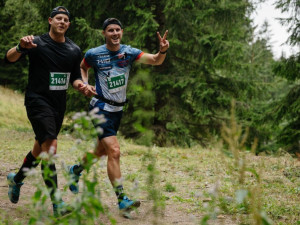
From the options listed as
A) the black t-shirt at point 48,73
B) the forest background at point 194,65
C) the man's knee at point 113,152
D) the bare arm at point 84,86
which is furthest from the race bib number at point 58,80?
the forest background at point 194,65

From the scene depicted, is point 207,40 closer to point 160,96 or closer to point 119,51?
point 160,96

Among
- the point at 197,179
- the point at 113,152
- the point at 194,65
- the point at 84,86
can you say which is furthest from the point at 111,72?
the point at 194,65

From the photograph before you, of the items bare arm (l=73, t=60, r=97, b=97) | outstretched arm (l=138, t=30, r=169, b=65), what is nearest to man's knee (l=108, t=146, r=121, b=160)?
bare arm (l=73, t=60, r=97, b=97)

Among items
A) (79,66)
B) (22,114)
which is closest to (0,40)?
(22,114)

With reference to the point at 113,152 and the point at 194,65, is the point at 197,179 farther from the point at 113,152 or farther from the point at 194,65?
the point at 194,65

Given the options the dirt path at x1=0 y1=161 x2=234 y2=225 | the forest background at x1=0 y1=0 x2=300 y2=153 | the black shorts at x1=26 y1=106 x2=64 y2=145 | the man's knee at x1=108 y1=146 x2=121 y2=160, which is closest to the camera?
the dirt path at x1=0 y1=161 x2=234 y2=225

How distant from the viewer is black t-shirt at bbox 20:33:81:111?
4.63 meters

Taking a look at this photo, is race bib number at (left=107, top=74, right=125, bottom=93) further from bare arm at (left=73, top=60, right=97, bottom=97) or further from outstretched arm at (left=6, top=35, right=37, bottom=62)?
outstretched arm at (left=6, top=35, right=37, bottom=62)

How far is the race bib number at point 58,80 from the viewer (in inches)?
183

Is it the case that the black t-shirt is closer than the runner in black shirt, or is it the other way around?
the runner in black shirt

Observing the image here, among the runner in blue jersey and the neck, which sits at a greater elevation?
the neck

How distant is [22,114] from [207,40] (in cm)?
1152

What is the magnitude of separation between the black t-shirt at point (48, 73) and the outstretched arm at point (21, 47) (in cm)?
13

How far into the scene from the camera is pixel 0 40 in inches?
1042
